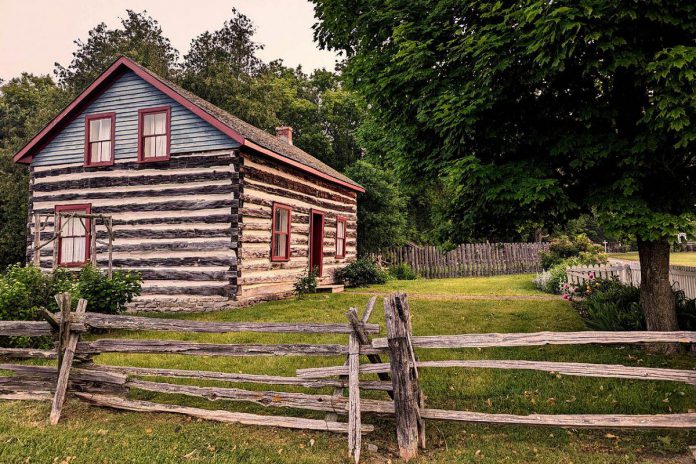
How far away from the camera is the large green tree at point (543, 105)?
5168 millimetres

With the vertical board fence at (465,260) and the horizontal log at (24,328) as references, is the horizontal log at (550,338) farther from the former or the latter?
the vertical board fence at (465,260)

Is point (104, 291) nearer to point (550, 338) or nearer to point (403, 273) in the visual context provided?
point (550, 338)

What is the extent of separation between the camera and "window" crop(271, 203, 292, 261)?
14.5m

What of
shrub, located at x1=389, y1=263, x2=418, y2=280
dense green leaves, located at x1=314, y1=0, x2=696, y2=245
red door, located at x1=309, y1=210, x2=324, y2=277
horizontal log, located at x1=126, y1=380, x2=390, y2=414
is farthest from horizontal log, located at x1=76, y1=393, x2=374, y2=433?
shrub, located at x1=389, y1=263, x2=418, y2=280

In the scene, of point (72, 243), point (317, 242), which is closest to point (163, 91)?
point (72, 243)

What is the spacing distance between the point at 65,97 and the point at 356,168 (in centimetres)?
2122

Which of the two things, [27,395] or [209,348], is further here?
[27,395]

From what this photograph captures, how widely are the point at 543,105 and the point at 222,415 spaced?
21.2 ft

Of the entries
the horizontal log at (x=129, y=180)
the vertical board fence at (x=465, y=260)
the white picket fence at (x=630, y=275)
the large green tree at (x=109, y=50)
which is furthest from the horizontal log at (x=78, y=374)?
the large green tree at (x=109, y=50)

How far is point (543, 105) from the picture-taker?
22.6 feet

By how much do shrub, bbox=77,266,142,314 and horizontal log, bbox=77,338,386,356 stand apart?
4.51 metres

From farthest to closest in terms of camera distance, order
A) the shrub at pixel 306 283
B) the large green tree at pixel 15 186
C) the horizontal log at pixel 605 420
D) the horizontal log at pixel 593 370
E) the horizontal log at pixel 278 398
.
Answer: the large green tree at pixel 15 186, the shrub at pixel 306 283, the horizontal log at pixel 278 398, the horizontal log at pixel 593 370, the horizontal log at pixel 605 420

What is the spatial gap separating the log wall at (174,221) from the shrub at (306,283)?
350 cm

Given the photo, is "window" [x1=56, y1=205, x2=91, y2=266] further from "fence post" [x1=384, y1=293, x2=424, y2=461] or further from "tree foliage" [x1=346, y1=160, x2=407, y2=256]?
"tree foliage" [x1=346, y1=160, x2=407, y2=256]
